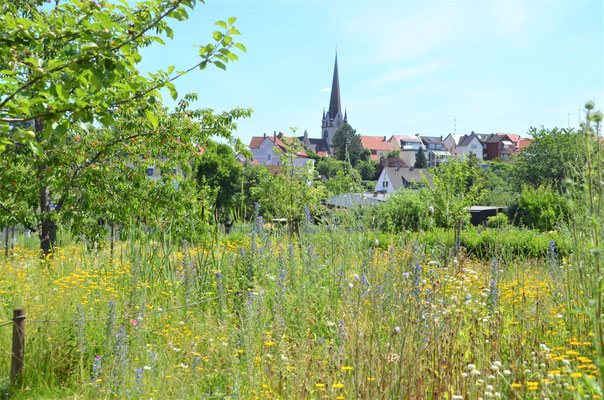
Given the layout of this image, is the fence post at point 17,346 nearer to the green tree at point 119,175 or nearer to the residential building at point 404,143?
the green tree at point 119,175

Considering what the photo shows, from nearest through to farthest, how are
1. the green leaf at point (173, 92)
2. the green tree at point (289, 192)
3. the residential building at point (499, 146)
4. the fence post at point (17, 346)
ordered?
1. the green leaf at point (173, 92)
2. the fence post at point (17, 346)
3. the green tree at point (289, 192)
4. the residential building at point (499, 146)

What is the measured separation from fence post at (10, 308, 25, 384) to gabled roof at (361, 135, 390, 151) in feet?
350

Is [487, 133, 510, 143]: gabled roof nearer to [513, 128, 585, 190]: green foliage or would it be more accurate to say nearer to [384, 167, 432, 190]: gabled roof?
[384, 167, 432, 190]: gabled roof

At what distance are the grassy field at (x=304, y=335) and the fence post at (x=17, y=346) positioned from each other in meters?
0.10

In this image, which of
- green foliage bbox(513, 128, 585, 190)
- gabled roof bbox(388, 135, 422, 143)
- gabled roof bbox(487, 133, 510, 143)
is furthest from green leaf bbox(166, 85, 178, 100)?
gabled roof bbox(388, 135, 422, 143)

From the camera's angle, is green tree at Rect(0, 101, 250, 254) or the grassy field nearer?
the grassy field

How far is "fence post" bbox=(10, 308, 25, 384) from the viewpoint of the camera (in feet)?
11.9

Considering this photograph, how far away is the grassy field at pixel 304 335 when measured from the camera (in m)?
2.82

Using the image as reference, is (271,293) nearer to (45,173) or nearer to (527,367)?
(527,367)

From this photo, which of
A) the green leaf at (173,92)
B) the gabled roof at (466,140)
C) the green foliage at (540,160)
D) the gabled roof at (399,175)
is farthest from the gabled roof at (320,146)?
the green leaf at (173,92)

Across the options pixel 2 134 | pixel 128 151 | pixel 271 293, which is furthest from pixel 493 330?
pixel 128 151

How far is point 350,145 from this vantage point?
8806 centimetres

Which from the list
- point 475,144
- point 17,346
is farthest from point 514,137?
point 17,346

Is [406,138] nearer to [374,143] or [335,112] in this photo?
[374,143]
